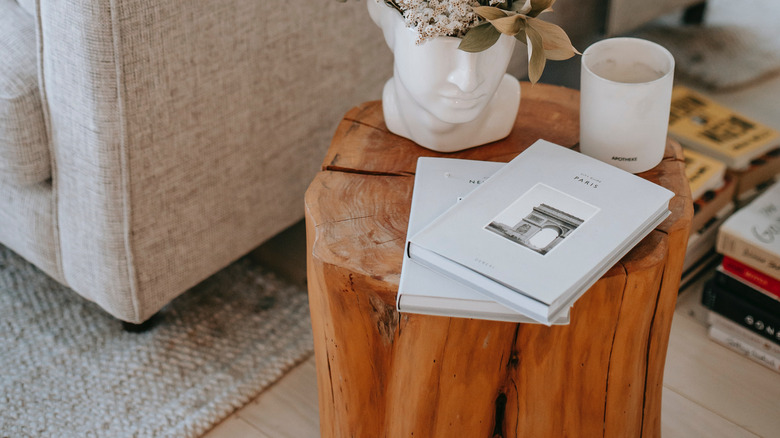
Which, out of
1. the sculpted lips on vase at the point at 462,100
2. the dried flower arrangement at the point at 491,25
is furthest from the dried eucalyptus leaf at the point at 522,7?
the sculpted lips on vase at the point at 462,100

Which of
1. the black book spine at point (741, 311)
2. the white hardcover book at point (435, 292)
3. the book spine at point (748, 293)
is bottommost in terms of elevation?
the black book spine at point (741, 311)

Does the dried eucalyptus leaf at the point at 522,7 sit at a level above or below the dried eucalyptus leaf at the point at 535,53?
above

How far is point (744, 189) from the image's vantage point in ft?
4.83

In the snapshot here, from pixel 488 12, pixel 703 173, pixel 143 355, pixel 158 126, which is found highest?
pixel 488 12

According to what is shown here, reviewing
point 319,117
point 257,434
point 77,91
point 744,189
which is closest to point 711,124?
point 744,189

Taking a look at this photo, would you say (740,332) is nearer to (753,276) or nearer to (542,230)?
(753,276)

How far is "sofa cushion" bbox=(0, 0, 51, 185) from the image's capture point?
102 centimetres

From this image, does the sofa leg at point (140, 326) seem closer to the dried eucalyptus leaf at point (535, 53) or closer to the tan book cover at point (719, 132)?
the dried eucalyptus leaf at point (535, 53)

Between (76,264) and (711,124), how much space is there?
1.22 metres

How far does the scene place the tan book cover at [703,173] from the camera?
1325 millimetres

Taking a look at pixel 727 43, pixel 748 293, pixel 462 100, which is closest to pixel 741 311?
pixel 748 293

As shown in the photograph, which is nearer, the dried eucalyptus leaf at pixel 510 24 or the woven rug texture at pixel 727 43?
the dried eucalyptus leaf at pixel 510 24

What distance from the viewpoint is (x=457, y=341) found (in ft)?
2.48

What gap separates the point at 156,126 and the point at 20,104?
19 cm
